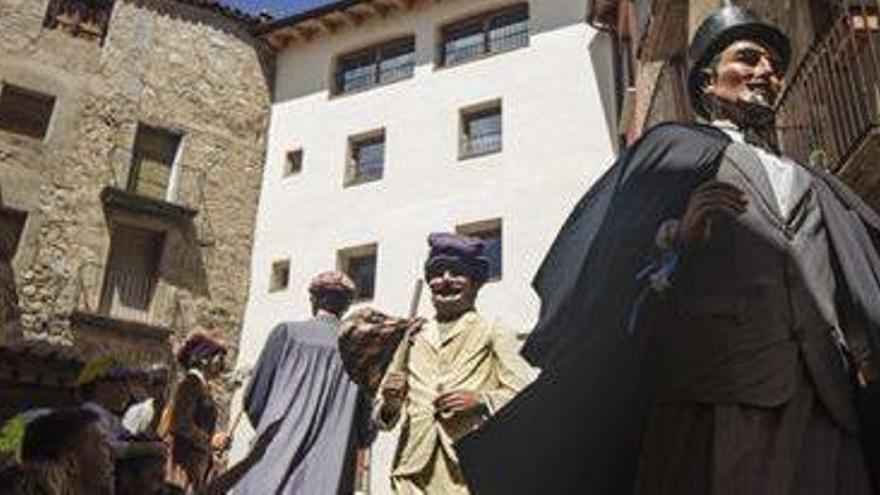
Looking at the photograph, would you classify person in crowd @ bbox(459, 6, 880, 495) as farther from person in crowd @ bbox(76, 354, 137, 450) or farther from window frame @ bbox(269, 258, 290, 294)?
window frame @ bbox(269, 258, 290, 294)

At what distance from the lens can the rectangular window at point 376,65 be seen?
2169cm

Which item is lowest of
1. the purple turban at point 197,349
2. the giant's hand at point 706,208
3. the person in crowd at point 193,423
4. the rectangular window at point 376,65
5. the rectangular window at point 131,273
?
the person in crowd at point 193,423

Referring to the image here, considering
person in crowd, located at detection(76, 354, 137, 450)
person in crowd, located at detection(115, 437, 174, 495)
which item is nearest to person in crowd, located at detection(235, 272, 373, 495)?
person in crowd, located at detection(76, 354, 137, 450)

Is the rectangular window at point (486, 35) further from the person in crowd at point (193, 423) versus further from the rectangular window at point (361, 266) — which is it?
the person in crowd at point (193, 423)

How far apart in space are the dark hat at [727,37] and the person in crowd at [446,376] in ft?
4.61

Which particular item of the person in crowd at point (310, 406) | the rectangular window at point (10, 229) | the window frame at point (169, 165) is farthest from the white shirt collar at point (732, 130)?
the window frame at point (169, 165)

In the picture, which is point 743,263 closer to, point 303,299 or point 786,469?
point 786,469

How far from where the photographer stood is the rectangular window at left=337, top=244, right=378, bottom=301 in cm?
1984

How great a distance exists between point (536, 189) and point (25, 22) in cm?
1111

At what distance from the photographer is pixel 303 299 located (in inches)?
796

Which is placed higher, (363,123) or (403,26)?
(403,26)

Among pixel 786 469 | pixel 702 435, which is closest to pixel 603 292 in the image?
pixel 702 435

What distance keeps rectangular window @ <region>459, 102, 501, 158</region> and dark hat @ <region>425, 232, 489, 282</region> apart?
1548 cm

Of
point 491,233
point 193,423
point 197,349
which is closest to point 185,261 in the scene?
point 491,233
